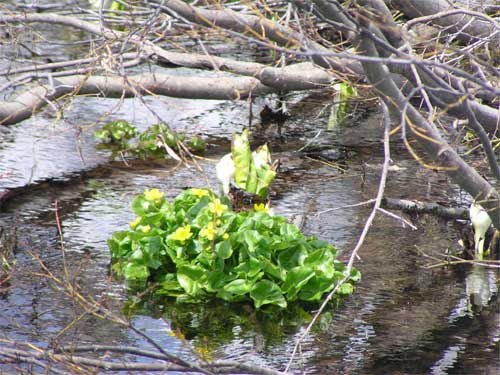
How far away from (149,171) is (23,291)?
2614mm

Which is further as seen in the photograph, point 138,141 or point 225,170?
point 138,141

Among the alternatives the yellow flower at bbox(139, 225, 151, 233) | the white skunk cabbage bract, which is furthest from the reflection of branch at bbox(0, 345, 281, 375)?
the white skunk cabbage bract

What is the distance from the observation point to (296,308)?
4.80 m

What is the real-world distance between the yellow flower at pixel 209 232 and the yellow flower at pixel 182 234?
0.10 metres

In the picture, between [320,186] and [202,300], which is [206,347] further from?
[320,186]

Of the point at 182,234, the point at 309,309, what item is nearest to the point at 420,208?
the point at 309,309

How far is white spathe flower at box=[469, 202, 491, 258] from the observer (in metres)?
5.21

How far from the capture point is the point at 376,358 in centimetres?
420

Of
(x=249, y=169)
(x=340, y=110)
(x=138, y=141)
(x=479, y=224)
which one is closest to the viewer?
(x=479, y=224)

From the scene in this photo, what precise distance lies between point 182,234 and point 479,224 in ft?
5.97

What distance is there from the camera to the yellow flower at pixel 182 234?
4891 millimetres

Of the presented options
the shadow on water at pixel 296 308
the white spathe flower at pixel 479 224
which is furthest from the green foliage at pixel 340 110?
the white spathe flower at pixel 479 224

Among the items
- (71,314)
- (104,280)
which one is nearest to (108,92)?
(104,280)

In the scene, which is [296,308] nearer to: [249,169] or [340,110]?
[249,169]
